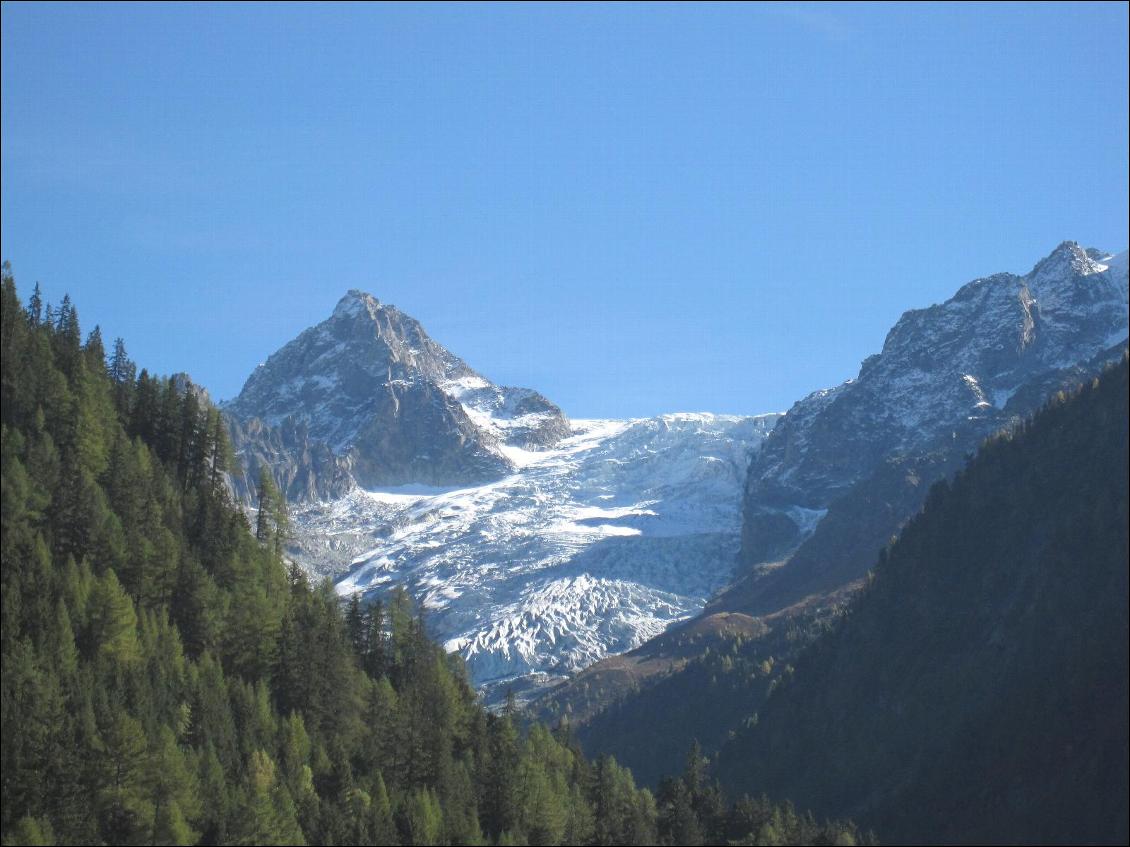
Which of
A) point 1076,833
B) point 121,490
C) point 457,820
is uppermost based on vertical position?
point 121,490

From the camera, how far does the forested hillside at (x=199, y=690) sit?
116 metres

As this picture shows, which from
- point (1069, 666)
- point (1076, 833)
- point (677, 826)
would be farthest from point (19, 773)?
point (1069, 666)

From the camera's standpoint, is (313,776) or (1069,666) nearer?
(313,776)

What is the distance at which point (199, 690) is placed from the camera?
12975cm

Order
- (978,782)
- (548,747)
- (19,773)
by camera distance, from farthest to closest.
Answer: (978,782) → (548,747) → (19,773)

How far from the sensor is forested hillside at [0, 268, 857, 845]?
116375mm

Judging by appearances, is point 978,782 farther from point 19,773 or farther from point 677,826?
point 19,773

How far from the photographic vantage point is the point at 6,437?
14262cm

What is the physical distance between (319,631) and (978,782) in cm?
8148

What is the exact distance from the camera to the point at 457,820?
129 metres

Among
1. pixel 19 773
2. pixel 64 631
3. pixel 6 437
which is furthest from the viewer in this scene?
pixel 6 437

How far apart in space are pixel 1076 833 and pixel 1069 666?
3075 centimetres

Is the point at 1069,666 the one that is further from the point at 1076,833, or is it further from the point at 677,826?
the point at 677,826

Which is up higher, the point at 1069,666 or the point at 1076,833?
the point at 1069,666
